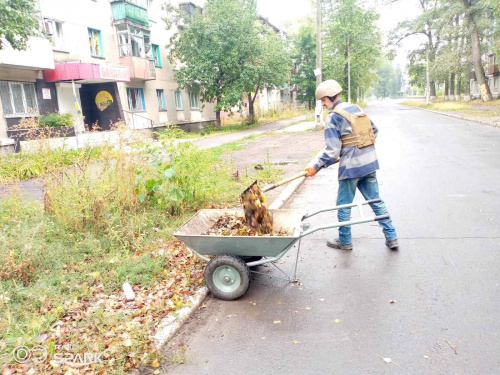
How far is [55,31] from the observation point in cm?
1830

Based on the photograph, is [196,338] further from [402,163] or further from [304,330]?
[402,163]

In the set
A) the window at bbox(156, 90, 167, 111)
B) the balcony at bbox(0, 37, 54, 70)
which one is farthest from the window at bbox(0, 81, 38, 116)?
the window at bbox(156, 90, 167, 111)

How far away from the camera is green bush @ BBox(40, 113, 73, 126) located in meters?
16.0

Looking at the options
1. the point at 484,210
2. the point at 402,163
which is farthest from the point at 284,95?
the point at 484,210

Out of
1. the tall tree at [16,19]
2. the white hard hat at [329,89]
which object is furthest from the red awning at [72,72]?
the white hard hat at [329,89]

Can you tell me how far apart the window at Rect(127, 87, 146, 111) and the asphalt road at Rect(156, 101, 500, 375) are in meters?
20.0

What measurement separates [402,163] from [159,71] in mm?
20331

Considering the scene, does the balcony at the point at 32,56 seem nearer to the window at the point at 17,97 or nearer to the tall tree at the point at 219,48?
the window at the point at 17,97

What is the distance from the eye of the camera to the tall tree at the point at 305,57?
46062 mm

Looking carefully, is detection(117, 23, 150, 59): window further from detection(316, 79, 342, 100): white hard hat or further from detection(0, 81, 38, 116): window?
detection(316, 79, 342, 100): white hard hat

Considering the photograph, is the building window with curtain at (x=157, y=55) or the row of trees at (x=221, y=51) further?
the building window with curtain at (x=157, y=55)

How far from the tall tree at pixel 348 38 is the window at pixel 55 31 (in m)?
31.5

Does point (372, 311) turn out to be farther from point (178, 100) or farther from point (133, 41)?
point (178, 100)

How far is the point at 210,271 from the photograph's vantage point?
12.2 ft
